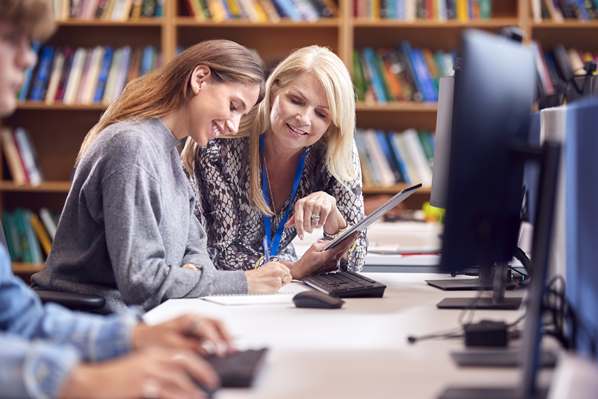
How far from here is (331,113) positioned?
2518 mm

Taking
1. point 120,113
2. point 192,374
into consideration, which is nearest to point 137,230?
point 120,113

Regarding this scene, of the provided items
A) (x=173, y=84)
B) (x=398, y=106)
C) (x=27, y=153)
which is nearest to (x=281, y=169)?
(x=173, y=84)

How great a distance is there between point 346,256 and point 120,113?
0.70m

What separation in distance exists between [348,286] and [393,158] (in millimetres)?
2407

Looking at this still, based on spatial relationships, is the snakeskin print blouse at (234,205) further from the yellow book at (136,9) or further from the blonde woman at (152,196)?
the yellow book at (136,9)

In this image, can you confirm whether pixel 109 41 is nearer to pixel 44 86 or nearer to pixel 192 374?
pixel 44 86

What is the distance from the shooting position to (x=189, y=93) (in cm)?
210

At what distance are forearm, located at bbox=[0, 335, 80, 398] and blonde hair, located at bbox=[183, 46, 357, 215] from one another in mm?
1633

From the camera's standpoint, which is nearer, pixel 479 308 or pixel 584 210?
pixel 584 210

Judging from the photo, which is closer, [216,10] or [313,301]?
[313,301]

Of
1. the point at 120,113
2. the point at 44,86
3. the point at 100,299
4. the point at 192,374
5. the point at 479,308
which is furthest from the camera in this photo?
the point at 44,86

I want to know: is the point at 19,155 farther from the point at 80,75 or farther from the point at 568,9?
the point at 568,9

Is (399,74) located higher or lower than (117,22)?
lower

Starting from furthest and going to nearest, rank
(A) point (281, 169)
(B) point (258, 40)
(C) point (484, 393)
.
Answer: (B) point (258, 40) → (A) point (281, 169) → (C) point (484, 393)
